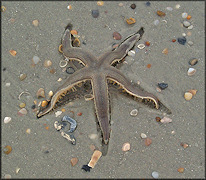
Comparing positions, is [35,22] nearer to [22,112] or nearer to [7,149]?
[22,112]

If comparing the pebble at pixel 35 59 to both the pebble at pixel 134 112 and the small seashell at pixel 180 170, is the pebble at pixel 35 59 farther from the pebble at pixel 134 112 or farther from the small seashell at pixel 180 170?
the small seashell at pixel 180 170

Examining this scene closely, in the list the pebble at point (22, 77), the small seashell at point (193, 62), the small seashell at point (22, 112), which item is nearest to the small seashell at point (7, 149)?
the small seashell at point (22, 112)

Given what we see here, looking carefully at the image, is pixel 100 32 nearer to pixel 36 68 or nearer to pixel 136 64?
pixel 136 64

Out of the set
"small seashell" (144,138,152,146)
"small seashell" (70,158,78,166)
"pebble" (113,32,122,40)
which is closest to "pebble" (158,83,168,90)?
"small seashell" (144,138,152,146)

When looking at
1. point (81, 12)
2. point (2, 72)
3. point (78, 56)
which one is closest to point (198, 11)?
point (81, 12)

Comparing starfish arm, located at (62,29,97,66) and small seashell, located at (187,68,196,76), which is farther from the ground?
starfish arm, located at (62,29,97,66)

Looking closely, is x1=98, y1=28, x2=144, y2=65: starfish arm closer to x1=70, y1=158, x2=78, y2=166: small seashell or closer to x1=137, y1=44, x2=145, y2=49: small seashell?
x1=137, y1=44, x2=145, y2=49: small seashell
